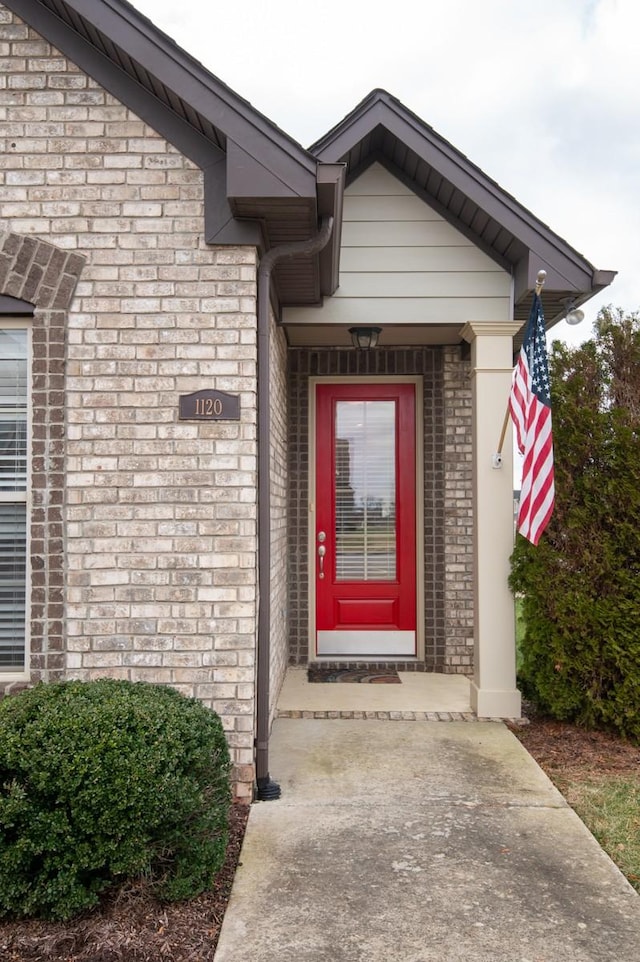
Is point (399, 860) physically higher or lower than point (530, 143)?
lower

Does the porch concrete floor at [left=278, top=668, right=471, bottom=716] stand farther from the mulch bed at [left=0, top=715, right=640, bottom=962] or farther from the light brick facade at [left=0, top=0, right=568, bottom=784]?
the mulch bed at [left=0, top=715, right=640, bottom=962]

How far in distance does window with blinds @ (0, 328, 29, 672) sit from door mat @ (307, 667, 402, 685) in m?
2.80

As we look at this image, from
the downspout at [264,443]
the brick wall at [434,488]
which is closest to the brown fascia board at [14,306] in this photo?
the downspout at [264,443]

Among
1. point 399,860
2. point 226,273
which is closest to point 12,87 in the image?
point 226,273

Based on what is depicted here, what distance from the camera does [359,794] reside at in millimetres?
3906

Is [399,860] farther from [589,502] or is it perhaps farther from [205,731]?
[589,502]

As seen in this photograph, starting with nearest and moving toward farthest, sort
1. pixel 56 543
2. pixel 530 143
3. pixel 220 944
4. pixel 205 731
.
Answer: pixel 220 944, pixel 205 731, pixel 56 543, pixel 530 143

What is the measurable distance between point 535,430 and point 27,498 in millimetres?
2808

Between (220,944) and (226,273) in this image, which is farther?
(226,273)

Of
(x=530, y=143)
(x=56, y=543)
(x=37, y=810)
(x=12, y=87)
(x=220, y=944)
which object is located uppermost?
(x=530, y=143)

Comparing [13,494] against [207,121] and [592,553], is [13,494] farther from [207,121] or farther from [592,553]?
[592,553]

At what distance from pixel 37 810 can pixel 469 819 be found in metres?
1.98

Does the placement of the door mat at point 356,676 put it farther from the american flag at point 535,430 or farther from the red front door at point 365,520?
the american flag at point 535,430

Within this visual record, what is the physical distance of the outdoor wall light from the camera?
5.18 m
